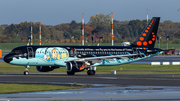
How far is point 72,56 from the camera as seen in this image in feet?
156

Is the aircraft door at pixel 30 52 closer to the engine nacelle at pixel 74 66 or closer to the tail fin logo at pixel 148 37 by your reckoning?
the engine nacelle at pixel 74 66

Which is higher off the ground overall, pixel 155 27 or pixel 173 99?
pixel 155 27

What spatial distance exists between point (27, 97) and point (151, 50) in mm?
30739

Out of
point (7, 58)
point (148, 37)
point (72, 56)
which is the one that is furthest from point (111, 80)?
point (148, 37)

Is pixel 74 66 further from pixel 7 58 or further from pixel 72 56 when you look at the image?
pixel 7 58

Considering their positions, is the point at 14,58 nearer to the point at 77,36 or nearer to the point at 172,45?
the point at 172,45

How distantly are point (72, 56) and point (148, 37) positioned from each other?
12354 millimetres

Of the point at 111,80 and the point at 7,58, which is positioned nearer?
the point at 111,80

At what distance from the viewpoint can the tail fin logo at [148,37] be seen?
2053 inches

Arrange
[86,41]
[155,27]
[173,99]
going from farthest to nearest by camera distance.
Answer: [86,41] < [155,27] < [173,99]

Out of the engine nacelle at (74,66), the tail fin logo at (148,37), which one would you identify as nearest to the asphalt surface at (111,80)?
the engine nacelle at (74,66)

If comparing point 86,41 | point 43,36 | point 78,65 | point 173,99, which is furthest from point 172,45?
point 173,99

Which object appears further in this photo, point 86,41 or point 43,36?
point 43,36

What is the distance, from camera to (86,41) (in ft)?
512
